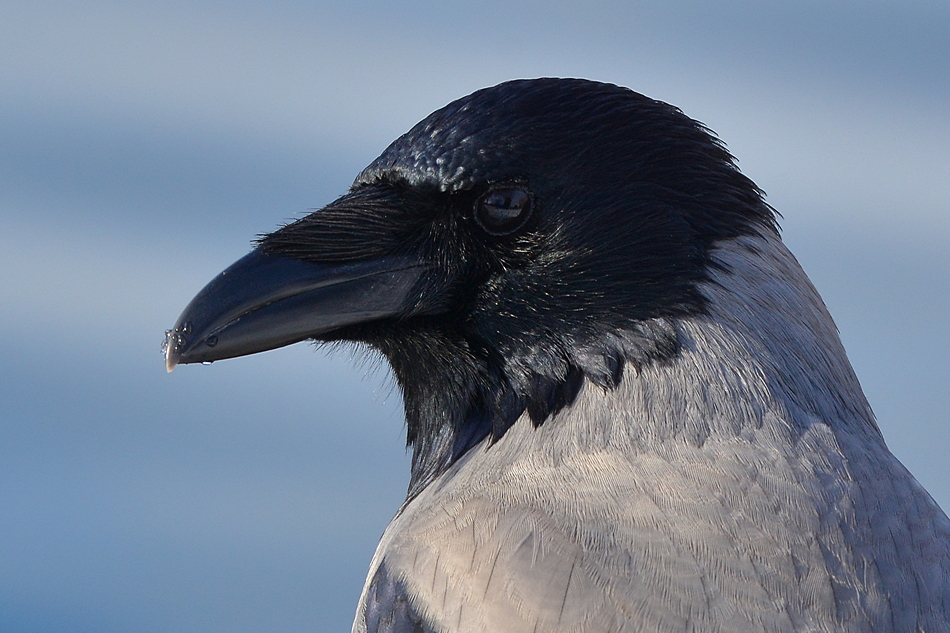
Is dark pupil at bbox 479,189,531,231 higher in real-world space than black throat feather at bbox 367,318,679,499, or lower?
higher

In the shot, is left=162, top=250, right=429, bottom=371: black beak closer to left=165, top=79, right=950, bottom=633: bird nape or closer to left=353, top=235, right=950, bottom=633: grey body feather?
left=165, top=79, right=950, bottom=633: bird nape

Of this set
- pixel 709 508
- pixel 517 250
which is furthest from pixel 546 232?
pixel 709 508

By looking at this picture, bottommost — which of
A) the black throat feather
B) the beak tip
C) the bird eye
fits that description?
the black throat feather

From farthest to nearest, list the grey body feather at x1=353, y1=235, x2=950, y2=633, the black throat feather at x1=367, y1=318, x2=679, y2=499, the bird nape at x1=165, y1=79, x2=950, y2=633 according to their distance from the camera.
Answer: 1. the black throat feather at x1=367, y1=318, x2=679, y2=499
2. the bird nape at x1=165, y1=79, x2=950, y2=633
3. the grey body feather at x1=353, y1=235, x2=950, y2=633

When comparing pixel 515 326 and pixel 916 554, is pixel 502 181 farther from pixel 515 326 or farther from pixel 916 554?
pixel 916 554

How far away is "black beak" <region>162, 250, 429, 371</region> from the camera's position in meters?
2.60

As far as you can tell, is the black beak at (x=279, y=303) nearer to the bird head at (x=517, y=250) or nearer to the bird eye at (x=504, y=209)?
the bird head at (x=517, y=250)

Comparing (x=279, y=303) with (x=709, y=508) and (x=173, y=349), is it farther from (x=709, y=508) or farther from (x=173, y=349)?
(x=709, y=508)

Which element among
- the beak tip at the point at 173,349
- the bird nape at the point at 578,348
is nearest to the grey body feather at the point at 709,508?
the bird nape at the point at 578,348

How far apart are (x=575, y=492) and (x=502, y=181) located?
26.4 inches

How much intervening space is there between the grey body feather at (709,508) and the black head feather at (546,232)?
0.24 feet

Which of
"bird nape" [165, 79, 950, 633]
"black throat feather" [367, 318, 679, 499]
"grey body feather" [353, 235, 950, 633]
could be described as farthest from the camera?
"black throat feather" [367, 318, 679, 499]

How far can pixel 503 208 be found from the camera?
260 centimetres

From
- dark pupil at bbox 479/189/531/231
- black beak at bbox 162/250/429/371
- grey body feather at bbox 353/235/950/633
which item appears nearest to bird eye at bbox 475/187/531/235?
dark pupil at bbox 479/189/531/231
